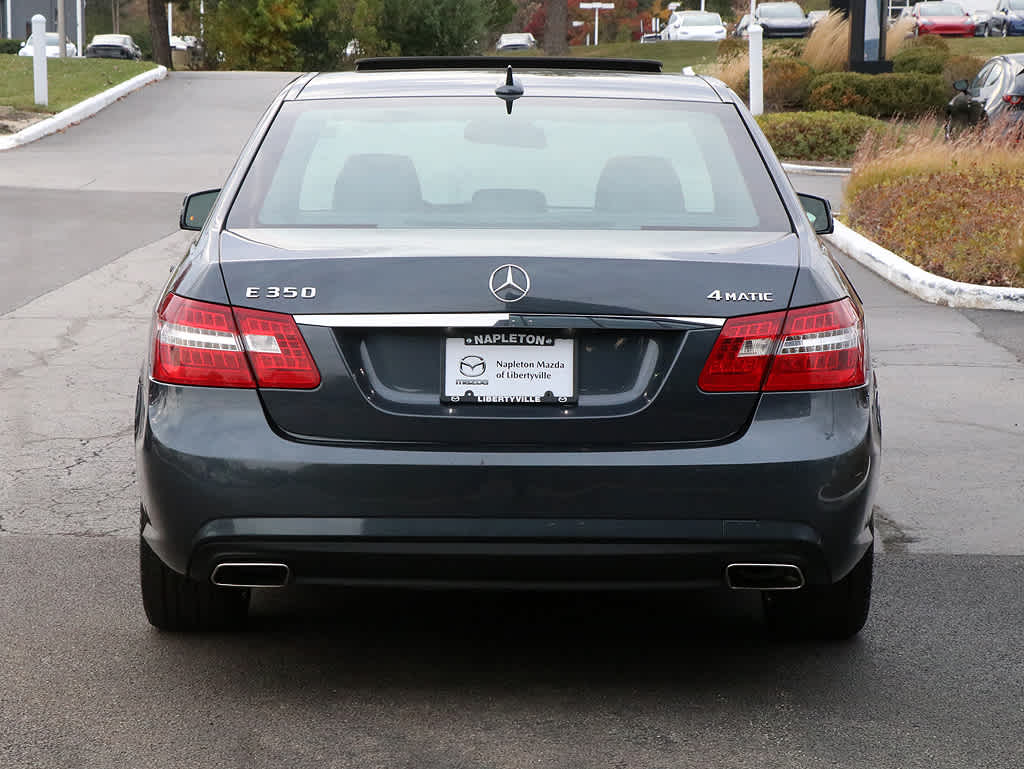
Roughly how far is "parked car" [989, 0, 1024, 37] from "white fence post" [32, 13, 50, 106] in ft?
131

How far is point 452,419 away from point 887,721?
52.6 inches

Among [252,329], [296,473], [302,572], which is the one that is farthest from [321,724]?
[252,329]

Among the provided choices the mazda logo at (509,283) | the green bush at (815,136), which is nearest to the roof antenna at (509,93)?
the mazda logo at (509,283)

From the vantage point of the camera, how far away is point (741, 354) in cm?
360

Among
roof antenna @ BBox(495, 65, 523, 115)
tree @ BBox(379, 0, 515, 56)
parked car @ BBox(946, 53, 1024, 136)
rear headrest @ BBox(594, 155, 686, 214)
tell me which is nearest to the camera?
rear headrest @ BBox(594, 155, 686, 214)

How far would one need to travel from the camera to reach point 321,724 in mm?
3793

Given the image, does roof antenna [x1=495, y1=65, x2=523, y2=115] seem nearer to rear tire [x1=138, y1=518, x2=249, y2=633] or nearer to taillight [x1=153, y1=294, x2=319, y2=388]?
taillight [x1=153, y1=294, x2=319, y2=388]

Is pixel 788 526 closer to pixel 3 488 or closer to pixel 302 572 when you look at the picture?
pixel 302 572

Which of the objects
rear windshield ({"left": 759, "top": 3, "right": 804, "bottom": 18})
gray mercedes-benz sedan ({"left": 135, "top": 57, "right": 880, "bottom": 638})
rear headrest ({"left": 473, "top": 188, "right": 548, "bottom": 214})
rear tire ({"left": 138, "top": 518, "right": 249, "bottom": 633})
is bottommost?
rear tire ({"left": 138, "top": 518, "right": 249, "bottom": 633})

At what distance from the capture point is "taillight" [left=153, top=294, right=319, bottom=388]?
11.7 feet

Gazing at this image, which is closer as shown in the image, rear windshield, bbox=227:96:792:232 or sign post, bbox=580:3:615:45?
rear windshield, bbox=227:96:792:232

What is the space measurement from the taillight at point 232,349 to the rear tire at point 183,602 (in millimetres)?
765

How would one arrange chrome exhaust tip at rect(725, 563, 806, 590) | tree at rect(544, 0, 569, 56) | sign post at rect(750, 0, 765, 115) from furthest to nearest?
tree at rect(544, 0, 569, 56), sign post at rect(750, 0, 765, 115), chrome exhaust tip at rect(725, 563, 806, 590)

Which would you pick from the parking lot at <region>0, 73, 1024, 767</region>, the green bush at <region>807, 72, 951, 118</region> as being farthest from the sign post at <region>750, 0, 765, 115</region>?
the parking lot at <region>0, 73, 1024, 767</region>
